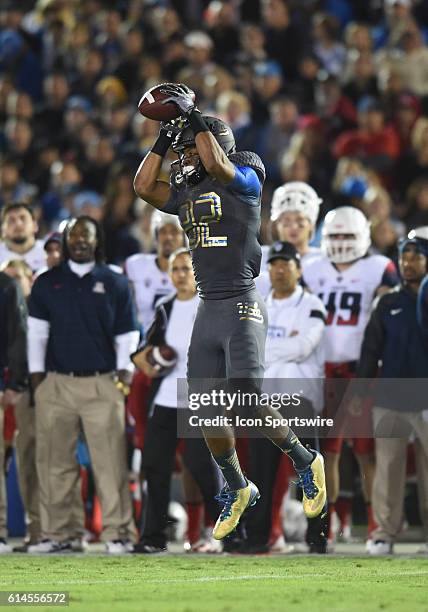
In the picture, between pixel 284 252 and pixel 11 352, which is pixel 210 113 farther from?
pixel 11 352

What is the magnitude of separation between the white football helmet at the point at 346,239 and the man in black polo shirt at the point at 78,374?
1690 mm

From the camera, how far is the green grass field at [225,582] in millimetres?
7902

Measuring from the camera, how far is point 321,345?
11.5 meters

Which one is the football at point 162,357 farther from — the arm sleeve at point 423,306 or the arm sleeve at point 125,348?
the arm sleeve at point 423,306

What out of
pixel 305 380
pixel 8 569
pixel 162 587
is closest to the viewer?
pixel 162 587

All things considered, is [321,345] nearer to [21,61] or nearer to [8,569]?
[8,569]

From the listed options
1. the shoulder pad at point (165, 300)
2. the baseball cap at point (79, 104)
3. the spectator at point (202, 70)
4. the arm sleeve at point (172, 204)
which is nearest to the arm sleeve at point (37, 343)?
the shoulder pad at point (165, 300)

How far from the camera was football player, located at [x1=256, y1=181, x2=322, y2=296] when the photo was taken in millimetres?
12375

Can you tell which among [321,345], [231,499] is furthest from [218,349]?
[321,345]

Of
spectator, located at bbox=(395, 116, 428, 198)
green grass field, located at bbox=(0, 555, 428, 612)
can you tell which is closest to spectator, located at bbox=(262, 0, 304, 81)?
spectator, located at bbox=(395, 116, 428, 198)

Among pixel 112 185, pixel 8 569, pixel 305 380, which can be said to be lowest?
pixel 8 569

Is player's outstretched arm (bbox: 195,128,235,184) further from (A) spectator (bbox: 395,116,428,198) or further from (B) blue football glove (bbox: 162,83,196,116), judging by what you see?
(A) spectator (bbox: 395,116,428,198)

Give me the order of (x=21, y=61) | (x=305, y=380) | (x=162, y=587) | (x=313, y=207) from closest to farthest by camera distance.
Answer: (x=162, y=587) < (x=305, y=380) < (x=313, y=207) < (x=21, y=61)

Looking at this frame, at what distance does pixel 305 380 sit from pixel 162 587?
116 inches
